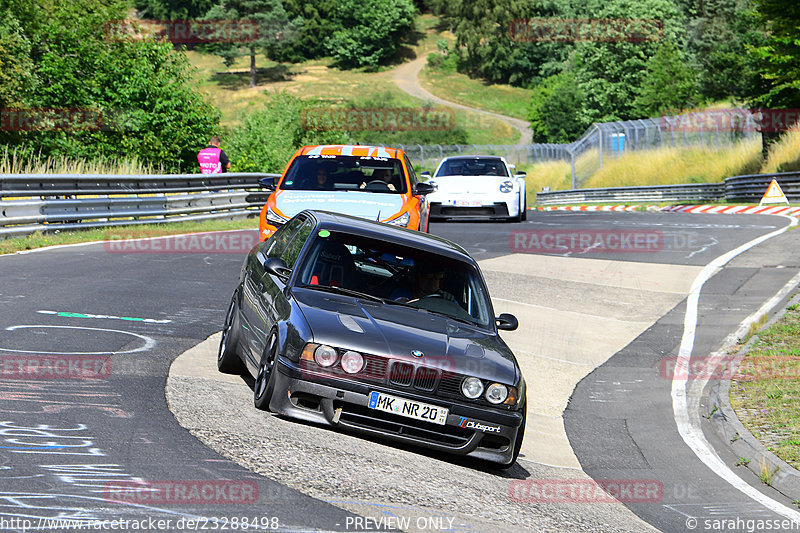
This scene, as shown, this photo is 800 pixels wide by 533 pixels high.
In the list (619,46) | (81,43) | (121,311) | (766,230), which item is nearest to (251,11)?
(619,46)

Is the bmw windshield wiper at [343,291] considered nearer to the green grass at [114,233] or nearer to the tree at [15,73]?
the green grass at [114,233]

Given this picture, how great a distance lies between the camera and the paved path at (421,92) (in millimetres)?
109438

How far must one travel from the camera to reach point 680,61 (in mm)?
81188

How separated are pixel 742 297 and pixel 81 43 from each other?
2505 cm

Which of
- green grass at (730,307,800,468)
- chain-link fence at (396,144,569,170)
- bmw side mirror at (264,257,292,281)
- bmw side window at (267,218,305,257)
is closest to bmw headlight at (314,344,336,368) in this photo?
bmw side mirror at (264,257,292,281)

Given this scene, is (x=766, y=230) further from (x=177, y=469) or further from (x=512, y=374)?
(x=177, y=469)

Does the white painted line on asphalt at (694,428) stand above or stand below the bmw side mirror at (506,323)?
below

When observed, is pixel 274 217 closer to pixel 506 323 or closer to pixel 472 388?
pixel 506 323

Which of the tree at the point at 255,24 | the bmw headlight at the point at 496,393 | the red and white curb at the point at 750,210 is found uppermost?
the tree at the point at 255,24

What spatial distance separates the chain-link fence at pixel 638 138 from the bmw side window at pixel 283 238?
3767 cm

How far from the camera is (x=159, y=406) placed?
7.05m

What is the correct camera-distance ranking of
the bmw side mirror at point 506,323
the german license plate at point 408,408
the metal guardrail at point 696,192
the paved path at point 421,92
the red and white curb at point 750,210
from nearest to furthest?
the german license plate at point 408,408 < the bmw side mirror at point 506,323 < the red and white curb at point 750,210 < the metal guardrail at point 696,192 < the paved path at point 421,92

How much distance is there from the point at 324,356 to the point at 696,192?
1470 inches

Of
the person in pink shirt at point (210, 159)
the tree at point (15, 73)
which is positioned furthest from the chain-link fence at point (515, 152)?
the person in pink shirt at point (210, 159)
